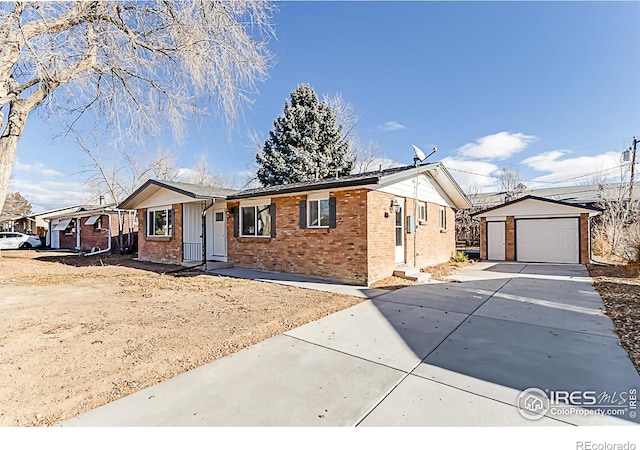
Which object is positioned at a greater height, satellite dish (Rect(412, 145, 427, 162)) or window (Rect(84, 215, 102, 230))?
satellite dish (Rect(412, 145, 427, 162))

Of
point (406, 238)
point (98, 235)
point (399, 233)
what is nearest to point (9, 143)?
point (399, 233)

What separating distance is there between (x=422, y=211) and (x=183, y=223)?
10.1 meters

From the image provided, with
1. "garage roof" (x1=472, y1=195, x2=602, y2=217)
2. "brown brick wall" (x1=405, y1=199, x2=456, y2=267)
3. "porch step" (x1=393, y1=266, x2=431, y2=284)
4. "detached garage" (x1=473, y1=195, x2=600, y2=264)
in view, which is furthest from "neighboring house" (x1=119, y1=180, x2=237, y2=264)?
"detached garage" (x1=473, y1=195, x2=600, y2=264)

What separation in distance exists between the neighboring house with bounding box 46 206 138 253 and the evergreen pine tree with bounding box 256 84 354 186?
30.7 feet

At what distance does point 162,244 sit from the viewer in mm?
13836

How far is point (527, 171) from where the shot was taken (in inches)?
1071

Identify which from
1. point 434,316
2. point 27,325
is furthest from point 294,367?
point 27,325

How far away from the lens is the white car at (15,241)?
2334cm

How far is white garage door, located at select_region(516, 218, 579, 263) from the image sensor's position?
13.4 metres

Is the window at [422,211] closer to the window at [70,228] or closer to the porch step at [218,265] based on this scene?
the porch step at [218,265]

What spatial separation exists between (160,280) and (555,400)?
379 inches

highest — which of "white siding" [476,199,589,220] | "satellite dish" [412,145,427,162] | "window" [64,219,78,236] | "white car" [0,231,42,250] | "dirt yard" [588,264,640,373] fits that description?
"satellite dish" [412,145,427,162]

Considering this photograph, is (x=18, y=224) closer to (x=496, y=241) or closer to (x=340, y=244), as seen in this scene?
(x=340, y=244)

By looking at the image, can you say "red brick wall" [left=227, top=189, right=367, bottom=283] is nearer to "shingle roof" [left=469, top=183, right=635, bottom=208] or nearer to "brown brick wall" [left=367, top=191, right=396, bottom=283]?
"brown brick wall" [left=367, top=191, right=396, bottom=283]
